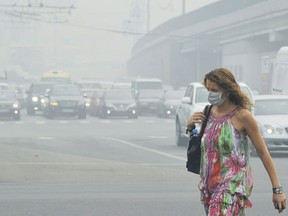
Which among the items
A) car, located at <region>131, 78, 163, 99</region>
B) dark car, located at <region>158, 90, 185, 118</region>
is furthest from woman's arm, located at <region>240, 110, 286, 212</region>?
car, located at <region>131, 78, 163, 99</region>

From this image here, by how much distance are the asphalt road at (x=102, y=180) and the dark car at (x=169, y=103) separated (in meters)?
24.2

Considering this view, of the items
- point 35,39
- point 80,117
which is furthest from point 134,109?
point 35,39

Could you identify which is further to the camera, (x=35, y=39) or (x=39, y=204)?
(x=35, y=39)

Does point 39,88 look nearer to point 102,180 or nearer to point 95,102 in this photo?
point 95,102

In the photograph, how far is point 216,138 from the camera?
7.59 meters

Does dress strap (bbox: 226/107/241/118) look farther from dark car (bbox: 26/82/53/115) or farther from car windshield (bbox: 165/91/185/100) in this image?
dark car (bbox: 26/82/53/115)

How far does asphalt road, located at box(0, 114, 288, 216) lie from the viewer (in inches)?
527

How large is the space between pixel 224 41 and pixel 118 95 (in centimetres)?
2401

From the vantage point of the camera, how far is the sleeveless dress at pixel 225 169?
295 inches

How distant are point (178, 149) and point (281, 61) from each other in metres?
10.7

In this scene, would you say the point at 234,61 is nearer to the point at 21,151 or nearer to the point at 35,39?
the point at 21,151

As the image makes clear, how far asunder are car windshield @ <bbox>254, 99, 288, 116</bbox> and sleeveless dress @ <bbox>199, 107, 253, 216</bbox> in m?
16.6

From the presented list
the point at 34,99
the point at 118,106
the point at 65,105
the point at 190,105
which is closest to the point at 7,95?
the point at 65,105

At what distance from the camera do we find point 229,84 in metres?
7.57
